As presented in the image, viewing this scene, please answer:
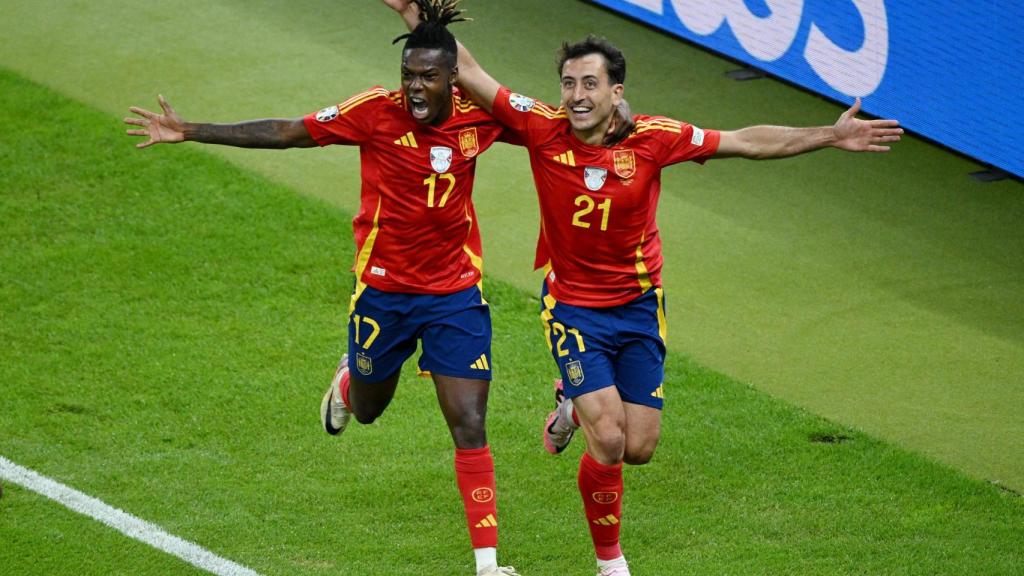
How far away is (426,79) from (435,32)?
0.23 meters

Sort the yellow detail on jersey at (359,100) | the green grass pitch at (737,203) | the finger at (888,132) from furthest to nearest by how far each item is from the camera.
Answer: the green grass pitch at (737,203)
the yellow detail on jersey at (359,100)
the finger at (888,132)

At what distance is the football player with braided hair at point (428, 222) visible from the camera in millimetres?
7148

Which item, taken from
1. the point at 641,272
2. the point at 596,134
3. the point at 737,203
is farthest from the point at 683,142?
the point at 737,203

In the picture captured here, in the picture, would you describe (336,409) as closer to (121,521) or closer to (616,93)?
(121,521)

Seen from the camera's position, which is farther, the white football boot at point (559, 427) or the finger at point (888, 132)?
the white football boot at point (559, 427)

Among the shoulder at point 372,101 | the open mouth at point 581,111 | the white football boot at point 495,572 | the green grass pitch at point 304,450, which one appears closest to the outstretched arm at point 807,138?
the open mouth at point 581,111

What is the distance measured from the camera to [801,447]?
28.2ft

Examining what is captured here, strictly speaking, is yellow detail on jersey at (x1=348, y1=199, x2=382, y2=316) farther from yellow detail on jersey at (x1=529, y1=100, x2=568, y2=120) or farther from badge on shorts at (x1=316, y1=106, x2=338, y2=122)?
yellow detail on jersey at (x1=529, y1=100, x2=568, y2=120)

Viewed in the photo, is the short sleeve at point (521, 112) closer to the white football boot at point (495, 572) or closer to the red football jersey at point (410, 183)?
the red football jersey at point (410, 183)

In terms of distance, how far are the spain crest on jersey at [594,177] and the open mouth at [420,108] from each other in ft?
2.53

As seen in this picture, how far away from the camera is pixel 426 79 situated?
694 cm

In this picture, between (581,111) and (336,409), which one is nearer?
(581,111)

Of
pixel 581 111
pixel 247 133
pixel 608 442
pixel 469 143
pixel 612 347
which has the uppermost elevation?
pixel 581 111

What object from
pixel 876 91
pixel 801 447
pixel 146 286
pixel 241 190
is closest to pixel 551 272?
pixel 801 447
